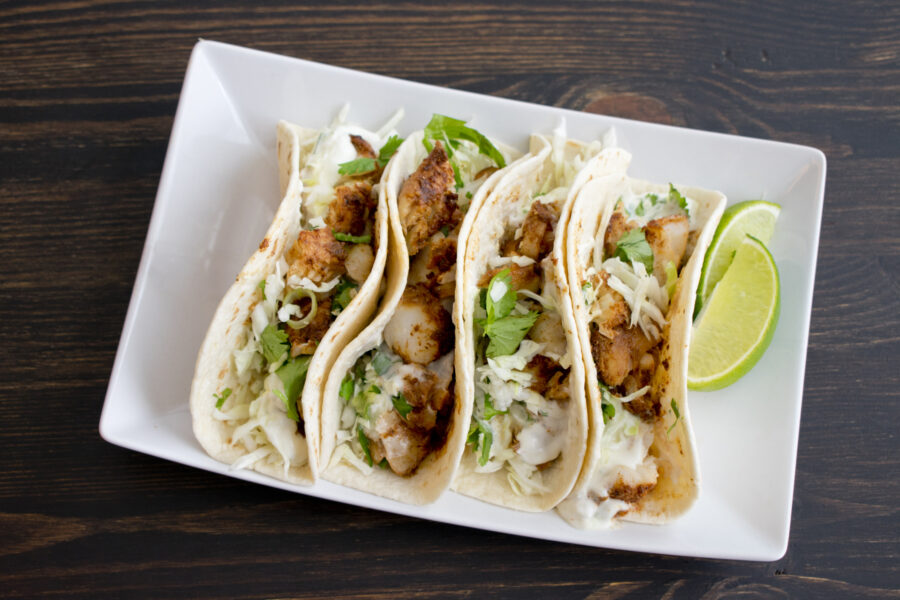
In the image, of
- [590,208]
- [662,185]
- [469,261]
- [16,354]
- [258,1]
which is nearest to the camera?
[469,261]

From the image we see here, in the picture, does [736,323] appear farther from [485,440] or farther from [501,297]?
[485,440]

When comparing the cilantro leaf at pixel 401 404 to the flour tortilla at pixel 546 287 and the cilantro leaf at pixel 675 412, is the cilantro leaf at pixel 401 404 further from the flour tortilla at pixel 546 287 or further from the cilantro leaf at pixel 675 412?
the cilantro leaf at pixel 675 412

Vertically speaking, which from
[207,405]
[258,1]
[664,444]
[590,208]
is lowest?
[207,405]

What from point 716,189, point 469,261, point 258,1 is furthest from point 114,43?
point 716,189

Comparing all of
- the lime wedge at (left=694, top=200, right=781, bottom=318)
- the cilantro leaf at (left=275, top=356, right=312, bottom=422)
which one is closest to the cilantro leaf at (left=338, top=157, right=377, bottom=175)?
the cilantro leaf at (left=275, top=356, right=312, bottom=422)

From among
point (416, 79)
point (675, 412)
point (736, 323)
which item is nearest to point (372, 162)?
point (416, 79)

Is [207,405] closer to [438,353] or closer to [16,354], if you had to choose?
[438,353]

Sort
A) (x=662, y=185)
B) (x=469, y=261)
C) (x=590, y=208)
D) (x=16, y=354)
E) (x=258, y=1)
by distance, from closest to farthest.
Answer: (x=469, y=261) < (x=590, y=208) < (x=662, y=185) < (x=16, y=354) < (x=258, y=1)
